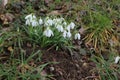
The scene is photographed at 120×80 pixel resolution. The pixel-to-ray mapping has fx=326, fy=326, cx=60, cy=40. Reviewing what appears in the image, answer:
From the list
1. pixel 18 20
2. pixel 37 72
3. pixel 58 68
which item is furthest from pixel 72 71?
pixel 18 20

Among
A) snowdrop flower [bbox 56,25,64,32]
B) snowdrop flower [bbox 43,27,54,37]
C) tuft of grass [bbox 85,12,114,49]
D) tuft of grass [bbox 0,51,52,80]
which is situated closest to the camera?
tuft of grass [bbox 0,51,52,80]

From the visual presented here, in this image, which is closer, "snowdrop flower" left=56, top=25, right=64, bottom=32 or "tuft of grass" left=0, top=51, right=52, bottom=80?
"tuft of grass" left=0, top=51, right=52, bottom=80

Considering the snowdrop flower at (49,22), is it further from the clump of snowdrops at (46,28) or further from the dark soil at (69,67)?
the dark soil at (69,67)

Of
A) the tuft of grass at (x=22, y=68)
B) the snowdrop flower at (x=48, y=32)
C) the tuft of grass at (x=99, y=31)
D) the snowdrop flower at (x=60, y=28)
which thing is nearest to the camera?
the tuft of grass at (x=22, y=68)

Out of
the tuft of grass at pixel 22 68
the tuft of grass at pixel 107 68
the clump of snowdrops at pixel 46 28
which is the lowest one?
the tuft of grass at pixel 107 68

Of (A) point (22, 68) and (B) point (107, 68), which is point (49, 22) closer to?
(A) point (22, 68)

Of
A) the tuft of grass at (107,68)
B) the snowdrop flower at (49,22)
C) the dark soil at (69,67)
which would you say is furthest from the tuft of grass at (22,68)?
the tuft of grass at (107,68)

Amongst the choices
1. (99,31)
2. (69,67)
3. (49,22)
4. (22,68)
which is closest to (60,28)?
(49,22)

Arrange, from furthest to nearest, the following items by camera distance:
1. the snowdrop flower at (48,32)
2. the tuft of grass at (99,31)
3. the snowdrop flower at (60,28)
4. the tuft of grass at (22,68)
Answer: the tuft of grass at (99,31)
the snowdrop flower at (60,28)
the snowdrop flower at (48,32)
the tuft of grass at (22,68)

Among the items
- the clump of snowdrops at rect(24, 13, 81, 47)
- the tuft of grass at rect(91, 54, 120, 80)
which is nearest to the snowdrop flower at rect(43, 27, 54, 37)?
the clump of snowdrops at rect(24, 13, 81, 47)

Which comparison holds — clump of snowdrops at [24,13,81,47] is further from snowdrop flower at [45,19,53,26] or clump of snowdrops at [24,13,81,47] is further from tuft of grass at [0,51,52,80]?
tuft of grass at [0,51,52,80]
